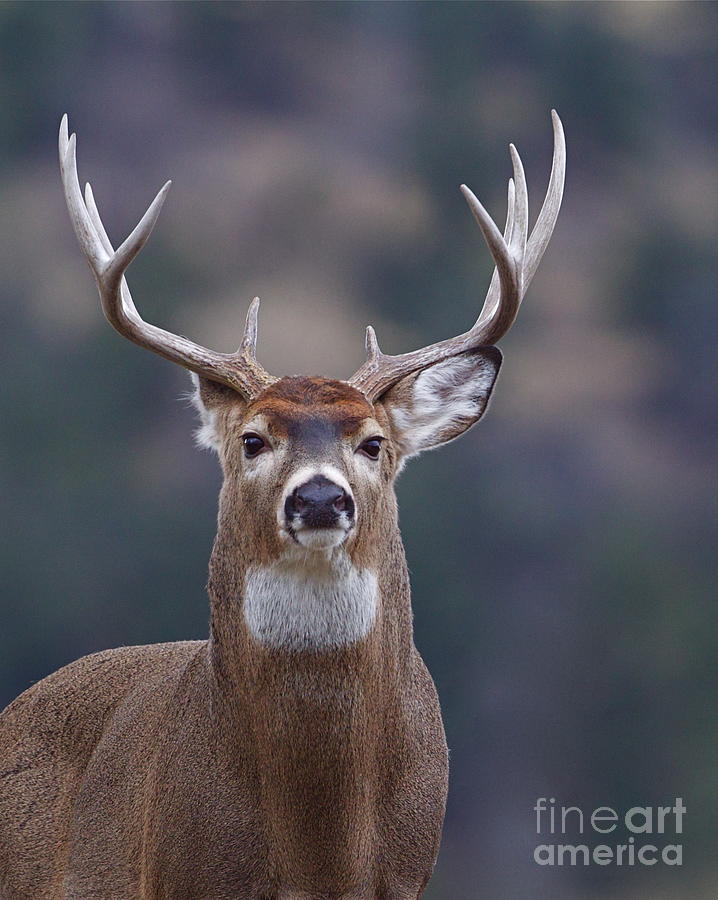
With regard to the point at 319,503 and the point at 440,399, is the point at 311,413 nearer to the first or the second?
the point at 319,503

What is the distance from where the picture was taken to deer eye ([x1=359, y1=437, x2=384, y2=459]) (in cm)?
350

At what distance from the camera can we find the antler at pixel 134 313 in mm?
3709

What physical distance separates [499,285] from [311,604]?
3.62 feet

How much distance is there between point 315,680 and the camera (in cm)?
344

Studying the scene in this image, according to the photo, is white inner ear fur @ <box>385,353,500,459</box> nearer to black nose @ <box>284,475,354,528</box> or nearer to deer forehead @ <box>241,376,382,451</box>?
deer forehead @ <box>241,376,382,451</box>

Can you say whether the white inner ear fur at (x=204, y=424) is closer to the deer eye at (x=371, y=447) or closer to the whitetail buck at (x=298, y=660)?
the whitetail buck at (x=298, y=660)

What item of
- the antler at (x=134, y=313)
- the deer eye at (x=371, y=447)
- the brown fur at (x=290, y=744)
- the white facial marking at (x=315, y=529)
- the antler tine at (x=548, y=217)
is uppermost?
the antler tine at (x=548, y=217)

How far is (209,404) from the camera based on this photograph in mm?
3844

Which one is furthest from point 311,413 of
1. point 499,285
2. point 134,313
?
point 499,285

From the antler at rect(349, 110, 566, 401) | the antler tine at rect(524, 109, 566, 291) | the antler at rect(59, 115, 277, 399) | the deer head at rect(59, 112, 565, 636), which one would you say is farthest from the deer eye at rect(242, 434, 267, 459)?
the antler tine at rect(524, 109, 566, 291)

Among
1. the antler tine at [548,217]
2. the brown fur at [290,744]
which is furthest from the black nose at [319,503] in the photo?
the antler tine at [548,217]

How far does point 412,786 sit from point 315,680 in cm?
39

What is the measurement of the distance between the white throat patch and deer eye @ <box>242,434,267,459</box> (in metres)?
0.27

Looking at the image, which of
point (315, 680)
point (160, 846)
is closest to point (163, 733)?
point (160, 846)
